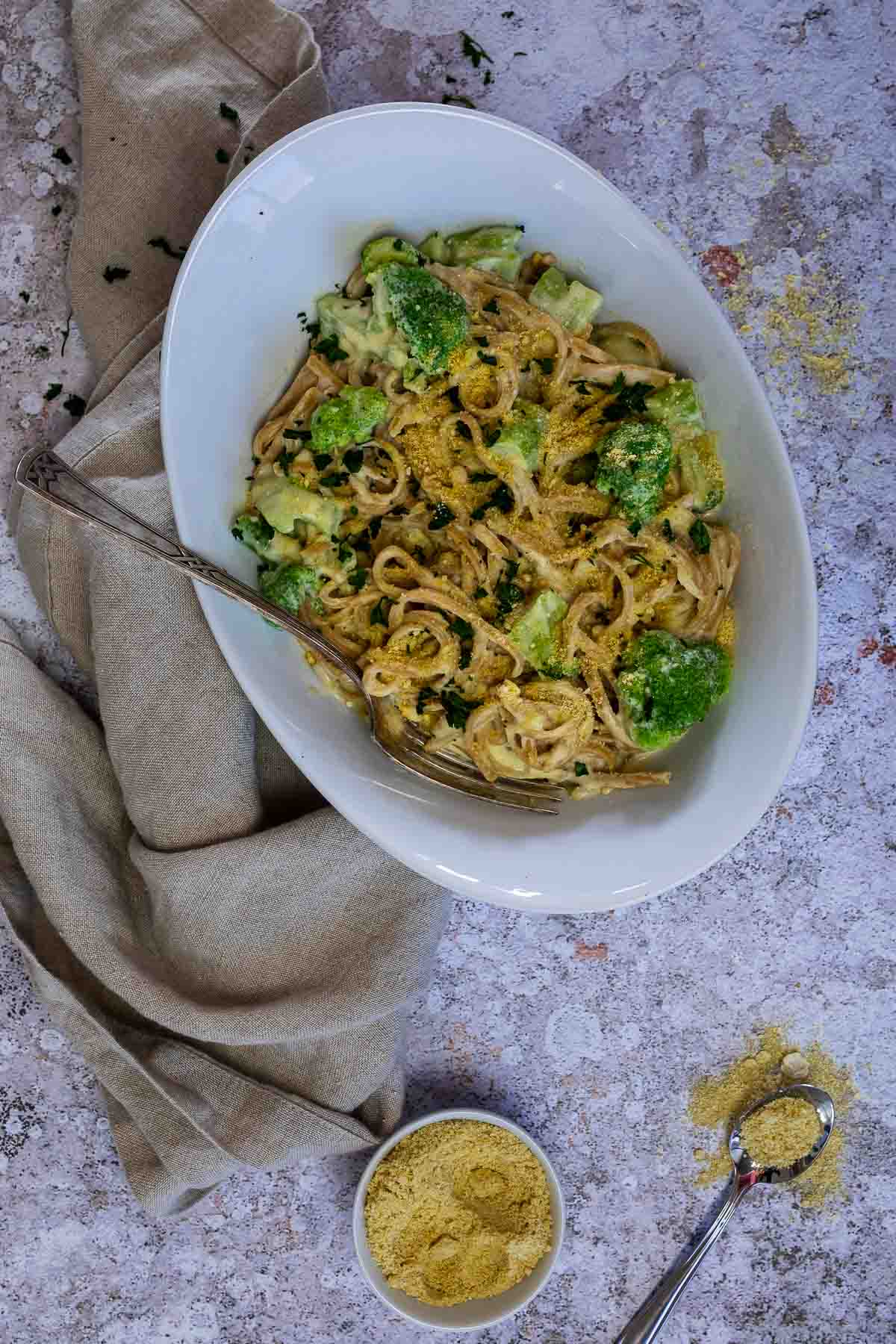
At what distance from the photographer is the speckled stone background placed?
12.8 ft

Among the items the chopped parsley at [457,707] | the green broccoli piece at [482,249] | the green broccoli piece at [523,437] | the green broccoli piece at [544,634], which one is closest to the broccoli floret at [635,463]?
the green broccoli piece at [523,437]

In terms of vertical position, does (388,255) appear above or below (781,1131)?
above

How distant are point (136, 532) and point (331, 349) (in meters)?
0.92

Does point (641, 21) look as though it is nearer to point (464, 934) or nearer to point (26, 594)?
point (26, 594)

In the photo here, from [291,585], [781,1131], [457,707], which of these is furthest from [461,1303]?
[291,585]

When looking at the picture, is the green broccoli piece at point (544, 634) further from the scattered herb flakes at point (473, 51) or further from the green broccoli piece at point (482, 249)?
the scattered herb flakes at point (473, 51)

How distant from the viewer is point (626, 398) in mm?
3375

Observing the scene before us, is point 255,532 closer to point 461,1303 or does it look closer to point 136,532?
point 136,532

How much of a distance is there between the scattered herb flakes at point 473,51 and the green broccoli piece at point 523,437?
4.77ft

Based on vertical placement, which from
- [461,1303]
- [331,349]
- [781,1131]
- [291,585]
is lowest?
[461,1303]

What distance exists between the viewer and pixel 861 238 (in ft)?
12.9

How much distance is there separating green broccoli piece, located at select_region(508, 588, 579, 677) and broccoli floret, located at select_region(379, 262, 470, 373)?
2.63 ft

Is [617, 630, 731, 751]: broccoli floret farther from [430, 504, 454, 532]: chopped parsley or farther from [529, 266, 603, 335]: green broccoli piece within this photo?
[529, 266, 603, 335]: green broccoli piece

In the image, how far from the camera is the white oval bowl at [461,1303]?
4059mm
